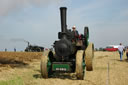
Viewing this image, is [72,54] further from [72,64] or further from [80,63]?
[80,63]

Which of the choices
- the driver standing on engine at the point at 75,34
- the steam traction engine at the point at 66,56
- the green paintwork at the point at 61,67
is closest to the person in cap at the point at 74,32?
the driver standing on engine at the point at 75,34

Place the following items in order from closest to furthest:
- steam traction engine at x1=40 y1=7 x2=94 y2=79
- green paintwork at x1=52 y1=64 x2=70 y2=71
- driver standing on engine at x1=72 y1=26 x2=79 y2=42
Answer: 1. steam traction engine at x1=40 y1=7 x2=94 y2=79
2. green paintwork at x1=52 y1=64 x2=70 y2=71
3. driver standing on engine at x1=72 y1=26 x2=79 y2=42

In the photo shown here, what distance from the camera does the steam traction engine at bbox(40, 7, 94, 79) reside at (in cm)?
973

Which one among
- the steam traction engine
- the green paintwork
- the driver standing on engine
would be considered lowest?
the green paintwork

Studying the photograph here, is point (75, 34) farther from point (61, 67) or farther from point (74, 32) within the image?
point (61, 67)

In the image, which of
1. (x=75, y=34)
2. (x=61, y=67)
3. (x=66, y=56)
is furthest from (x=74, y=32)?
(x=61, y=67)

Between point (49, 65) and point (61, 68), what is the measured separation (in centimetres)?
66

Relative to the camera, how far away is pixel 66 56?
10.2 m

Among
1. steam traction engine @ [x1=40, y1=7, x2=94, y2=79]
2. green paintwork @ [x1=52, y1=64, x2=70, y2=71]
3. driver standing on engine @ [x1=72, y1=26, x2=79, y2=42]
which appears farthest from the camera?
driver standing on engine @ [x1=72, y1=26, x2=79, y2=42]

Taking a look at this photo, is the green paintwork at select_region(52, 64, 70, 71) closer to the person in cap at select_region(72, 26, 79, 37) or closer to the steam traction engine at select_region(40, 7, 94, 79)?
the steam traction engine at select_region(40, 7, 94, 79)

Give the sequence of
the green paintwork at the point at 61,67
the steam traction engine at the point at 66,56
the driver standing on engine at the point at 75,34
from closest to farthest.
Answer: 1. the steam traction engine at the point at 66,56
2. the green paintwork at the point at 61,67
3. the driver standing on engine at the point at 75,34

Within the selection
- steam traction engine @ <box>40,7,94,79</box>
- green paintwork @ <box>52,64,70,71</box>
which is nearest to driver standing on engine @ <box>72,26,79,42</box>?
steam traction engine @ <box>40,7,94,79</box>

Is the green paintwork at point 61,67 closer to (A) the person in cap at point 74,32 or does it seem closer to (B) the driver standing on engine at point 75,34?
(B) the driver standing on engine at point 75,34

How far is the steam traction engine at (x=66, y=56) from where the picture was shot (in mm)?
9734
